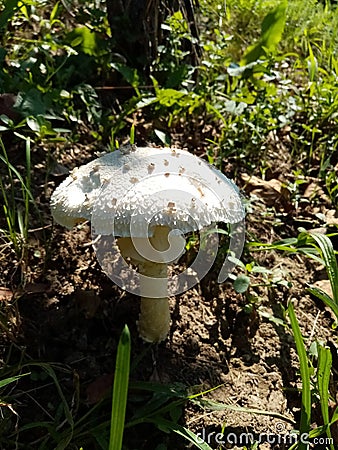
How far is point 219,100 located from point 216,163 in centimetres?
52

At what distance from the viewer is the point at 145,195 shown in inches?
62.2

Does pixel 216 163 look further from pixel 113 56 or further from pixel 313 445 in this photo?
pixel 313 445

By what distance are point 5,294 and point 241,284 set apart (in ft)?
2.90

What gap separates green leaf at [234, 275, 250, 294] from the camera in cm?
201

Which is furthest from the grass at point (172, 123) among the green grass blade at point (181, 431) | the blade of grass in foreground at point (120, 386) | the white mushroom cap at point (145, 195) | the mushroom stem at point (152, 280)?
the blade of grass in foreground at point (120, 386)

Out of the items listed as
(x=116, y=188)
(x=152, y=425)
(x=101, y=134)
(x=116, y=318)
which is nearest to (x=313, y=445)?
(x=152, y=425)

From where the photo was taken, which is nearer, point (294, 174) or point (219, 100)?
point (294, 174)

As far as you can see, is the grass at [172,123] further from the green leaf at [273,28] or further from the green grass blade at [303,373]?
the green grass blade at [303,373]

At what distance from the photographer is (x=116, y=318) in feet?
6.76

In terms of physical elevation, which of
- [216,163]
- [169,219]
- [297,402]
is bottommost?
[297,402]

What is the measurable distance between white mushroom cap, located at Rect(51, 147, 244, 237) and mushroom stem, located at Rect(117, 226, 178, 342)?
13 cm

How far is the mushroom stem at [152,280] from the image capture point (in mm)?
1720

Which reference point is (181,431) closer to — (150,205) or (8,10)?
(150,205)
